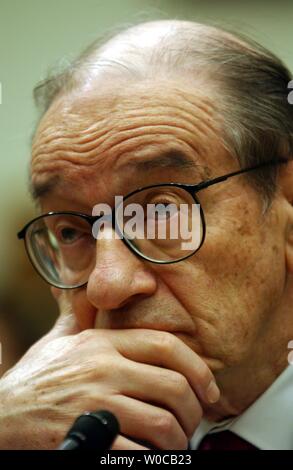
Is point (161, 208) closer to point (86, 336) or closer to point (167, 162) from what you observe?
point (167, 162)

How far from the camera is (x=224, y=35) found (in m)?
1.32

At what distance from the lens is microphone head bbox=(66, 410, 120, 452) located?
27.4 inches

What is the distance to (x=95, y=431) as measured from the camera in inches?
28.0

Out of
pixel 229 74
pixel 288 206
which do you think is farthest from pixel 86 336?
pixel 229 74

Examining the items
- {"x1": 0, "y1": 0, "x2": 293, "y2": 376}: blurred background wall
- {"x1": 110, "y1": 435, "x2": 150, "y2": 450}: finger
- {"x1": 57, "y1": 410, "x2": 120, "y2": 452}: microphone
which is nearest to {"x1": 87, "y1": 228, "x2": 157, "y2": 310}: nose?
{"x1": 110, "y1": 435, "x2": 150, "y2": 450}: finger

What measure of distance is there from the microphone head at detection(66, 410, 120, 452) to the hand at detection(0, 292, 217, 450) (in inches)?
10.0

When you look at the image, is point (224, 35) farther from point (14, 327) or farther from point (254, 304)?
point (14, 327)

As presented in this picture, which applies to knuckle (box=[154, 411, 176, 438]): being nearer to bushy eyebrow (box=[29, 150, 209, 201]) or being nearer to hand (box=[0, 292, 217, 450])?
hand (box=[0, 292, 217, 450])

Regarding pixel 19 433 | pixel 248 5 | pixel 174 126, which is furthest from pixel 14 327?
pixel 248 5

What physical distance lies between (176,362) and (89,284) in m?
0.22

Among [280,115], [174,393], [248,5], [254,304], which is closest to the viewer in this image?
[174,393]

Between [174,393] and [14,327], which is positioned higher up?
[174,393]

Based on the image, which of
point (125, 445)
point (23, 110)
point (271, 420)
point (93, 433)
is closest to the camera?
point (93, 433)

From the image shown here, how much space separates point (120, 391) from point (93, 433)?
12.2 inches
